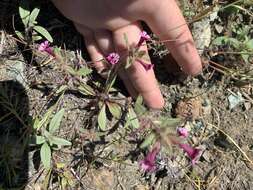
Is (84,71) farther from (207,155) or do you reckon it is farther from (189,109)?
(207,155)

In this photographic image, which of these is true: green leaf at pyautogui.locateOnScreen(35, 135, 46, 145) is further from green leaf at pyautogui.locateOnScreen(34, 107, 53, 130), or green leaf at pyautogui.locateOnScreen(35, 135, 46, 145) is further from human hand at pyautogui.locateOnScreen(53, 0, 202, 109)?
human hand at pyautogui.locateOnScreen(53, 0, 202, 109)

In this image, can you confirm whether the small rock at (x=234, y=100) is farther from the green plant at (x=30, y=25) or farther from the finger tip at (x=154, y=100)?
Result: the green plant at (x=30, y=25)

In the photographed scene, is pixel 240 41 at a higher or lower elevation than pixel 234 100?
higher

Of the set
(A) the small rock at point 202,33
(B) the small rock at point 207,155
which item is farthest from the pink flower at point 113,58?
(B) the small rock at point 207,155

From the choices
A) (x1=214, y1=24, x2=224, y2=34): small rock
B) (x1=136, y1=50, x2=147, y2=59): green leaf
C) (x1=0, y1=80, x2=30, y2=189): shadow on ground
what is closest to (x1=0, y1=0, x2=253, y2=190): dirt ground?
(x1=0, y1=80, x2=30, y2=189): shadow on ground

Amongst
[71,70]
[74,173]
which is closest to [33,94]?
[71,70]

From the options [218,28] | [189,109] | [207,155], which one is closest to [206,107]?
[189,109]
